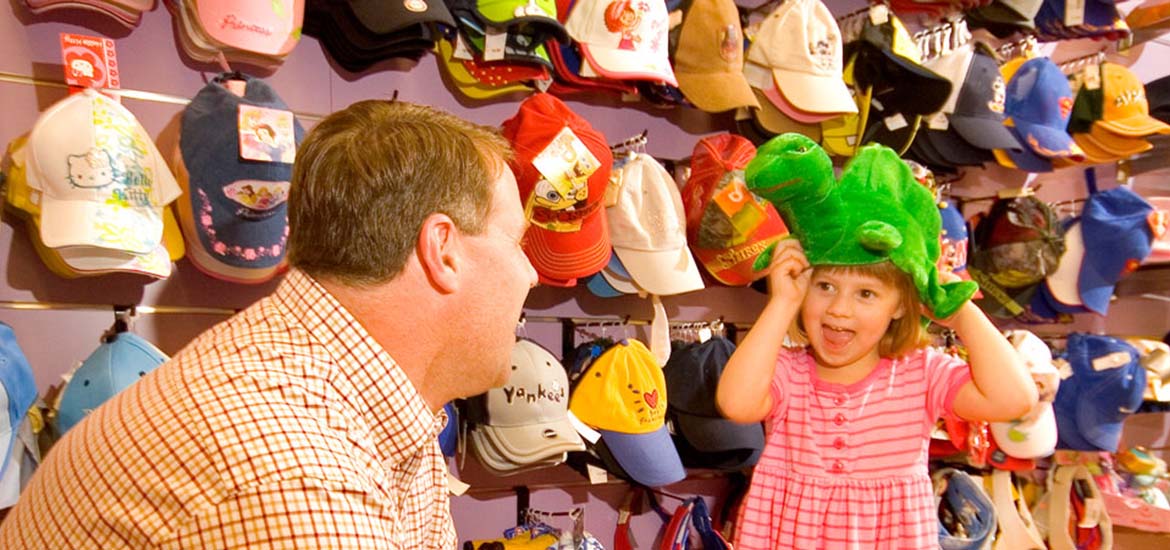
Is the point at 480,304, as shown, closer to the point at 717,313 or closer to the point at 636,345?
the point at 636,345

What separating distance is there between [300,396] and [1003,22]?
3007 mm

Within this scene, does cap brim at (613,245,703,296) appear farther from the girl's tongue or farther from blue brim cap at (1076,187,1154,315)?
blue brim cap at (1076,187,1154,315)

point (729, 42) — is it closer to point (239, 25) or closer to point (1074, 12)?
point (239, 25)

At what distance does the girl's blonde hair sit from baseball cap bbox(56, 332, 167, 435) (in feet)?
4.65

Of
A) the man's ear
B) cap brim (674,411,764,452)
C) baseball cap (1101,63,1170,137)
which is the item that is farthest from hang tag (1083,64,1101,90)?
the man's ear

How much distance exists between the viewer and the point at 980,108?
2.91 metres

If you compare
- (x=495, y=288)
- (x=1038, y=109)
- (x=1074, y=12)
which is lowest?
(x=495, y=288)

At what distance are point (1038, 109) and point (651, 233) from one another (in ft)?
5.31

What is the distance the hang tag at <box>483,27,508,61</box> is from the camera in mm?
2260

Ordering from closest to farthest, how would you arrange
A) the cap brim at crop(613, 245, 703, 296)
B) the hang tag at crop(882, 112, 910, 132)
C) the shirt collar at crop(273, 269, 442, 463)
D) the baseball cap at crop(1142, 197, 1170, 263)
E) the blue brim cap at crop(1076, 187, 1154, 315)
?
the shirt collar at crop(273, 269, 442, 463)
the cap brim at crop(613, 245, 703, 296)
the hang tag at crop(882, 112, 910, 132)
the blue brim cap at crop(1076, 187, 1154, 315)
the baseball cap at crop(1142, 197, 1170, 263)

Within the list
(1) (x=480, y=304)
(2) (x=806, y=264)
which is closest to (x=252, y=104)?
(1) (x=480, y=304)

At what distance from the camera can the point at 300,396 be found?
0.86 m

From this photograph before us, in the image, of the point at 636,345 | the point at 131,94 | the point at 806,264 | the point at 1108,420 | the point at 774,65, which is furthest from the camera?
the point at 1108,420

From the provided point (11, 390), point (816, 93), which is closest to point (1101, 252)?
point (816, 93)
